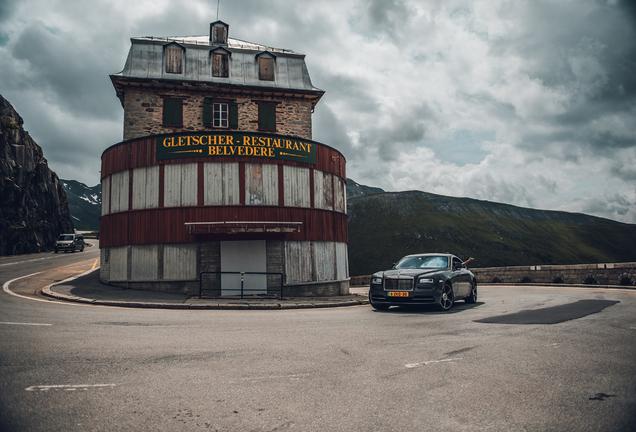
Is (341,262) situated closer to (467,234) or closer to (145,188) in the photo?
(145,188)

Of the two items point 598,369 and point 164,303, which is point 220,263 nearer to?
point 164,303

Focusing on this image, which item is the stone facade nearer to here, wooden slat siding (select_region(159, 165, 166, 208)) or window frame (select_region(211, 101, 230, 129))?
window frame (select_region(211, 101, 230, 129))

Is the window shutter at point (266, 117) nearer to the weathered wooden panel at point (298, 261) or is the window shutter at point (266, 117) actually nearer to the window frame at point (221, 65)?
the window frame at point (221, 65)

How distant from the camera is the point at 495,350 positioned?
6.01 m

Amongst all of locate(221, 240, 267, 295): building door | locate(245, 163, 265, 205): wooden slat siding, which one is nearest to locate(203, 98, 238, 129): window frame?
locate(245, 163, 265, 205): wooden slat siding

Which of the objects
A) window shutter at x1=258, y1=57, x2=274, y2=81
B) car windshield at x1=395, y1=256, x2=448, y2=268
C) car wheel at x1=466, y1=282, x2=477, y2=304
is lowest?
car wheel at x1=466, y1=282, x2=477, y2=304

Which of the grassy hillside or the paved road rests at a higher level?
the grassy hillside

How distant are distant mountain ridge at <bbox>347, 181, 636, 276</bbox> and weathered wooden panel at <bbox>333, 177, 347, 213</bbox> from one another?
63.0m

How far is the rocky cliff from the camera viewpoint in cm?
3734

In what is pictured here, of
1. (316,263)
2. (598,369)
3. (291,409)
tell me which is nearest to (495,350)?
(598,369)

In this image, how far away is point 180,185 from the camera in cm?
1698

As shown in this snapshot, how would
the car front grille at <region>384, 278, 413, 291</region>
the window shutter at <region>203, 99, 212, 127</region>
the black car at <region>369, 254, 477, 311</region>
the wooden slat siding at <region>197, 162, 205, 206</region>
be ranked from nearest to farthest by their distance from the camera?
the black car at <region>369, 254, 477, 311</region>
the car front grille at <region>384, 278, 413, 291</region>
the wooden slat siding at <region>197, 162, 205, 206</region>
the window shutter at <region>203, 99, 212, 127</region>

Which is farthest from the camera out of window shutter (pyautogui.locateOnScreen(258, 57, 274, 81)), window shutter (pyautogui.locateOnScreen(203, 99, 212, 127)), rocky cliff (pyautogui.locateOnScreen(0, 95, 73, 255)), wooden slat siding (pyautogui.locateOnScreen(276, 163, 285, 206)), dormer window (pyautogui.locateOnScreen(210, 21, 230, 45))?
rocky cliff (pyautogui.locateOnScreen(0, 95, 73, 255))

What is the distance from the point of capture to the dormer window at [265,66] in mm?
23672
